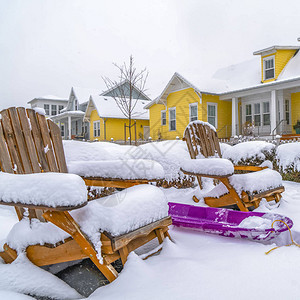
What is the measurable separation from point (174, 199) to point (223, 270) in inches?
89.4

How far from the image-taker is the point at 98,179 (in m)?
1.97

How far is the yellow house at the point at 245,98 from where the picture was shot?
1209 cm

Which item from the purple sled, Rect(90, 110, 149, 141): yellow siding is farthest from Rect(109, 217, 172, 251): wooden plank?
Rect(90, 110, 149, 141): yellow siding

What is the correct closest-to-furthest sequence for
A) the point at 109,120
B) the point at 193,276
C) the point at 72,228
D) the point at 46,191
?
the point at 46,191, the point at 72,228, the point at 193,276, the point at 109,120

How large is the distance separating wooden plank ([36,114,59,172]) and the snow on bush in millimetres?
3921

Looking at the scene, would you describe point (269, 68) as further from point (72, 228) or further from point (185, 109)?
point (72, 228)

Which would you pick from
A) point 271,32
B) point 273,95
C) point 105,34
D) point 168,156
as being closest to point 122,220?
point 168,156

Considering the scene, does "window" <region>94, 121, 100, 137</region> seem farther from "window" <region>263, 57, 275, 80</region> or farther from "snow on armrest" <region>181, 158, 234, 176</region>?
"snow on armrest" <region>181, 158, 234, 176</region>

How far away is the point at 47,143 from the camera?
2037mm

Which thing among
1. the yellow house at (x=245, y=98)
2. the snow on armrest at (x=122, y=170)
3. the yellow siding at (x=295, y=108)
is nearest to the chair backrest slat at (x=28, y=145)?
the snow on armrest at (x=122, y=170)

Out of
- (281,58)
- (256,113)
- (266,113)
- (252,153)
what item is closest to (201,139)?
(252,153)

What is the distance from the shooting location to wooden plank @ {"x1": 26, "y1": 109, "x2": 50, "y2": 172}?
6.47ft

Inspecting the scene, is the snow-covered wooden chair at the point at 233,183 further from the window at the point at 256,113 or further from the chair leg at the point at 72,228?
the window at the point at 256,113

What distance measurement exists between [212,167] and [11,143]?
171 centimetres
